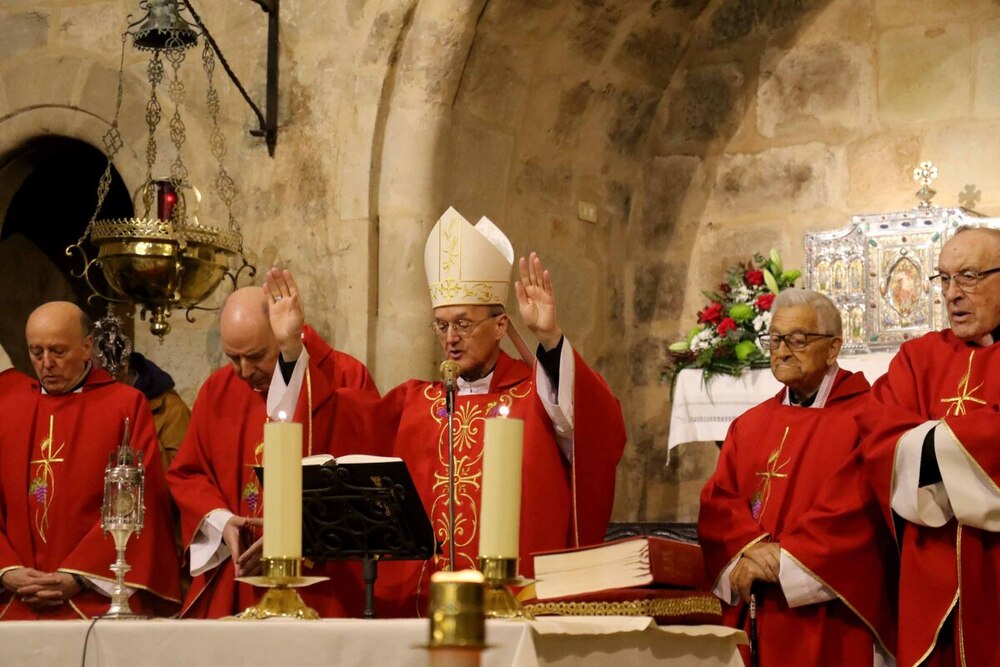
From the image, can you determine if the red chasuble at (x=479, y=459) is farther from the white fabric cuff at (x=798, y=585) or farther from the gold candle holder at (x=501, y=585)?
the gold candle holder at (x=501, y=585)

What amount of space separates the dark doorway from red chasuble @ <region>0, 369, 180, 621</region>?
319 centimetres

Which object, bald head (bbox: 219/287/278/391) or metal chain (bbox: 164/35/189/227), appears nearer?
bald head (bbox: 219/287/278/391)

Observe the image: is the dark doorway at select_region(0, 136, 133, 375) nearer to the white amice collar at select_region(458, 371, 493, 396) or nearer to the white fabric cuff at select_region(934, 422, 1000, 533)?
the white amice collar at select_region(458, 371, 493, 396)

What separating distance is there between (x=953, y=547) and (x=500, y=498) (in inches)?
91.8

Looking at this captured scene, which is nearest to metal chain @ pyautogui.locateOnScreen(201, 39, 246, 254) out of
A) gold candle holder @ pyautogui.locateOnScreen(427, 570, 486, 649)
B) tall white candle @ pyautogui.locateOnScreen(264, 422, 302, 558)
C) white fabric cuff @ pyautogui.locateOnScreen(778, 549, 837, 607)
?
white fabric cuff @ pyautogui.locateOnScreen(778, 549, 837, 607)

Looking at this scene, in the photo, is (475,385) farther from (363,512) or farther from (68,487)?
(68,487)

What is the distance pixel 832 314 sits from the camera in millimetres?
5496

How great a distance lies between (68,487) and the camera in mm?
6039

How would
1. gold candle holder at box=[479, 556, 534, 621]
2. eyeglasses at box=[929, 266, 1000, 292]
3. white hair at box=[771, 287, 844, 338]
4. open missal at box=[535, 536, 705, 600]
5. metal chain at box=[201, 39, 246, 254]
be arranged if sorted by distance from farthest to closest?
metal chain at box=[201, 39, 246, 254]
white hair at box=[771, 287, 844, 338]
eyeglasses at box=[929, 266, 1000, 292]
open missal at box=[535, 536, 705, 600]
gold candle holder at box=[479, 556, 534, 621]

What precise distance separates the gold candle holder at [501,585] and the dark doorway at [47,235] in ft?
21.1

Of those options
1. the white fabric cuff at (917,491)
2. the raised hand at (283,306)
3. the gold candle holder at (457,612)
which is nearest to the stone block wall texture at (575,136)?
the raised hand at (283,306)

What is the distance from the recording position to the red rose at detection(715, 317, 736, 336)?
7.02 metres

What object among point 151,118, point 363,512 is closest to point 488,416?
point 363,512

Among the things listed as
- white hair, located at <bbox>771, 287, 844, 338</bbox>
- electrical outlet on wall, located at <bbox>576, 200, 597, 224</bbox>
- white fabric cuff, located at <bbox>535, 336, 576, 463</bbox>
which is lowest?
white fabric cuff, located at <bbox>535, 336, 576, 463</bbox>
